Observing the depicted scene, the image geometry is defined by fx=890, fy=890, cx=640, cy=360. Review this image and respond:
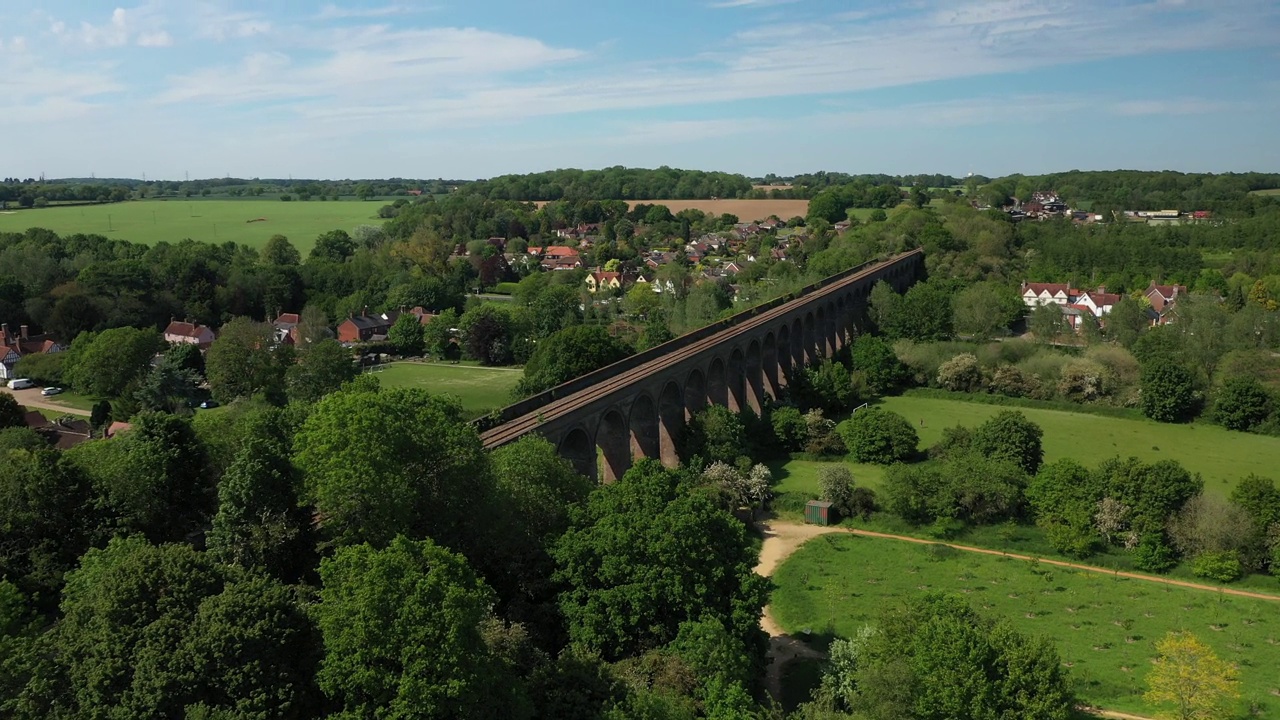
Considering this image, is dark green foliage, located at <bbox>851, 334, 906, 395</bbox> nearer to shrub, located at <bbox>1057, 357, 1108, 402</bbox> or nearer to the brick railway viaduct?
the brick railway viaduct

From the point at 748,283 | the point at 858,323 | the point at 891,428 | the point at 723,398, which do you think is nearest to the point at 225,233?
the point at 748,283

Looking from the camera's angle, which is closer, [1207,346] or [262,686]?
[262,686]

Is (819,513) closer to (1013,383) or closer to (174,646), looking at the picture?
(174,646)

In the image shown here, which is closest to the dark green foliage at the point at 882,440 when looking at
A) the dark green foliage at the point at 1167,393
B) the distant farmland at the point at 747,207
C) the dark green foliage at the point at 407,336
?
the dark green foliage at the point at 1167,393

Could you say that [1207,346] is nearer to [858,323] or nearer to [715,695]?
[858,323]

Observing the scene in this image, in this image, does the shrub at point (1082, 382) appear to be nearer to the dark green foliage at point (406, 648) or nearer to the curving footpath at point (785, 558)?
the curving footpath at point (785, 558)

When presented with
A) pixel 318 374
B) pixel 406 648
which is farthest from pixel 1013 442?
pixel 318 374
